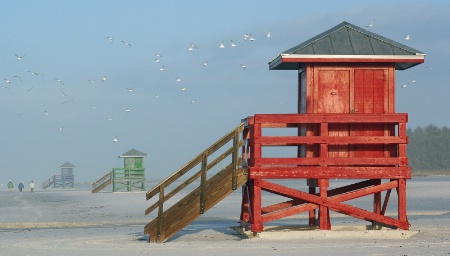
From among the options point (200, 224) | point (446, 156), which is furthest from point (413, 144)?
point (200, 224)

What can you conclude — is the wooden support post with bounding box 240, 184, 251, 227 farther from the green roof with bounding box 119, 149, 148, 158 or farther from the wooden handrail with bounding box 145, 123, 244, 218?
Result: the green roof with bounding box 119, 149, 148, 158

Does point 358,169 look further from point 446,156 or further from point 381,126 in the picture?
point 446,156

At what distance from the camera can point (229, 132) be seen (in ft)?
69.5

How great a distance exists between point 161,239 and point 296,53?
534cm

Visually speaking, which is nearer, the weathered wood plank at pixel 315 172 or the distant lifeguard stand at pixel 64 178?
the weathered wood plank at pixel 315 172

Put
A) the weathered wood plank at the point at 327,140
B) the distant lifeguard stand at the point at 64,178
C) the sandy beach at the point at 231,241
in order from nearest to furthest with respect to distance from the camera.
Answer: the sandy beach at the point at 231,241 < the weathered wood plank at the point at 327,140 < the distant lifeguard stand at the point at 64,178

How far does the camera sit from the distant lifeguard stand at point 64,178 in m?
99.7

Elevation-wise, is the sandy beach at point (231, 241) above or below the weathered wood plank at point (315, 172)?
below

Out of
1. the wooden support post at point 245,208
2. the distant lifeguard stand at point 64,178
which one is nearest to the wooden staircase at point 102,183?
the distant lifeguard stand at point 64,178

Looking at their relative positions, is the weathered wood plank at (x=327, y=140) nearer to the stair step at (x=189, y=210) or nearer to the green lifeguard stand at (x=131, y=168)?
the stair step at (x=189, y=210)

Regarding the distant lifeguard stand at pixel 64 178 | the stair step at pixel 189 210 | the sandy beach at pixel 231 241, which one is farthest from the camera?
the distant lifeguard stand at pixel 64 178

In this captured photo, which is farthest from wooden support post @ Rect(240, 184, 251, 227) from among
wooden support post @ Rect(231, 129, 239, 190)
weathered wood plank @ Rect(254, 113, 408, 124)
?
weathered wood plank @ Rect(254, 113, 408, 124)

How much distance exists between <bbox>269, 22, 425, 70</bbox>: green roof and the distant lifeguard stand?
7966cm

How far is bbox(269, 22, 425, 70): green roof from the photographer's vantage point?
850 inches
